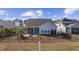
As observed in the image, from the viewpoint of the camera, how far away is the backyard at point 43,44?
8.66 feet

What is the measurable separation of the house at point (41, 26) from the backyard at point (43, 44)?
0.10m

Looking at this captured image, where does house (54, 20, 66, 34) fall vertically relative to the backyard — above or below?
above

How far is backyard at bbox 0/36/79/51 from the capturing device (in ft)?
8.66

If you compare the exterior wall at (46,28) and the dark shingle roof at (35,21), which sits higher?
the dark shingle roof at (35,21)

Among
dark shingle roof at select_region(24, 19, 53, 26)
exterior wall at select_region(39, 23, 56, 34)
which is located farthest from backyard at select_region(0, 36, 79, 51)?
dark shingle roof at select_region(24, 19, 53, 26)

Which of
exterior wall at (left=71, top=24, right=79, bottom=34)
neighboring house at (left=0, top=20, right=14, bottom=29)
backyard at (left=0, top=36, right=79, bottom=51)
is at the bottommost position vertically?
backyard at (left=0, top=36, right=79, bottom=51)

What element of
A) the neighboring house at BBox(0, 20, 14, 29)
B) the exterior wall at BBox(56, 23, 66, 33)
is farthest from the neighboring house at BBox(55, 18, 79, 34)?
the neighboring house at BBox(0, 20, 14, 29)

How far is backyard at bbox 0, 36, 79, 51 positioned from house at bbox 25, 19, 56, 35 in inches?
3.9

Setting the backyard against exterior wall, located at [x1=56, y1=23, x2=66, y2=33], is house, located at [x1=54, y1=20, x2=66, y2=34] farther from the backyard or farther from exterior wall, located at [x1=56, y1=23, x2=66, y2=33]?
the backyard

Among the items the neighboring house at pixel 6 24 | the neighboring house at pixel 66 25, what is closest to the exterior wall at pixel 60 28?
the neighboring house at pixel 66 25

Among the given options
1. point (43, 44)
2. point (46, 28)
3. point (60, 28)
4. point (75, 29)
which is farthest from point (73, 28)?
point (43, 44)

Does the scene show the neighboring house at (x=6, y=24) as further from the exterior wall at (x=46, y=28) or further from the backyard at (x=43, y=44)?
the exterior wall at (x=46, y=28)
